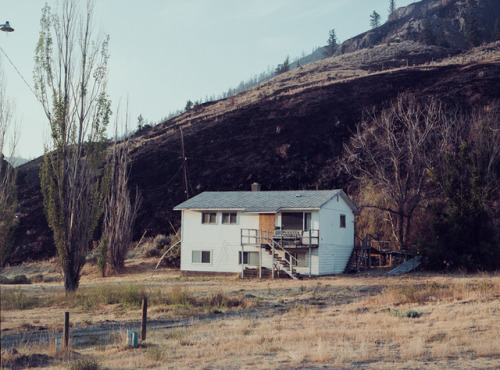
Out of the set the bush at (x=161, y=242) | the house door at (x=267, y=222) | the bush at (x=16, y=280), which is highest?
the house door at (x=267, y=222)

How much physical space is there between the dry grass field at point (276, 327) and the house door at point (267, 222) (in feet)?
28.9

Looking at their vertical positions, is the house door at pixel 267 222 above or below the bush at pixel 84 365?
above

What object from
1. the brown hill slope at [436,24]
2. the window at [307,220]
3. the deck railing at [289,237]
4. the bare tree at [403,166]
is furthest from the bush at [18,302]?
the brown hill slope at [436,24]

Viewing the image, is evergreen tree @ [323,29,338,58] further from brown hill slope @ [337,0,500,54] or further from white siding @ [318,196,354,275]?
white siding @ [318,196,354,275]

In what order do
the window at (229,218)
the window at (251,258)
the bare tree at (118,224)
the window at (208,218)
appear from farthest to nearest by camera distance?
the bare tree at (118,224)
the window at (208,218)
the window at (229,218)
the window at (251,258)

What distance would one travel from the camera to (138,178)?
65188mm

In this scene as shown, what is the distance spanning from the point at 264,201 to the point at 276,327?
24246 millimetres

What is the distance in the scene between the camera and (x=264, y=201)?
132ft

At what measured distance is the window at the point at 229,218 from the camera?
132 ft

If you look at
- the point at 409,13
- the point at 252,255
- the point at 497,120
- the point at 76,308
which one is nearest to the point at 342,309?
the point at 76,308

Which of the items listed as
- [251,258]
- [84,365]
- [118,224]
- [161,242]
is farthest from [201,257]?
Result: [84,365]

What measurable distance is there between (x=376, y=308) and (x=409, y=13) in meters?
167

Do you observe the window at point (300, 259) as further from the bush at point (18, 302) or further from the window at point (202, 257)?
the bush at point (18, 302)

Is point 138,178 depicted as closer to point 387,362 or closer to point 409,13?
point 387,362
